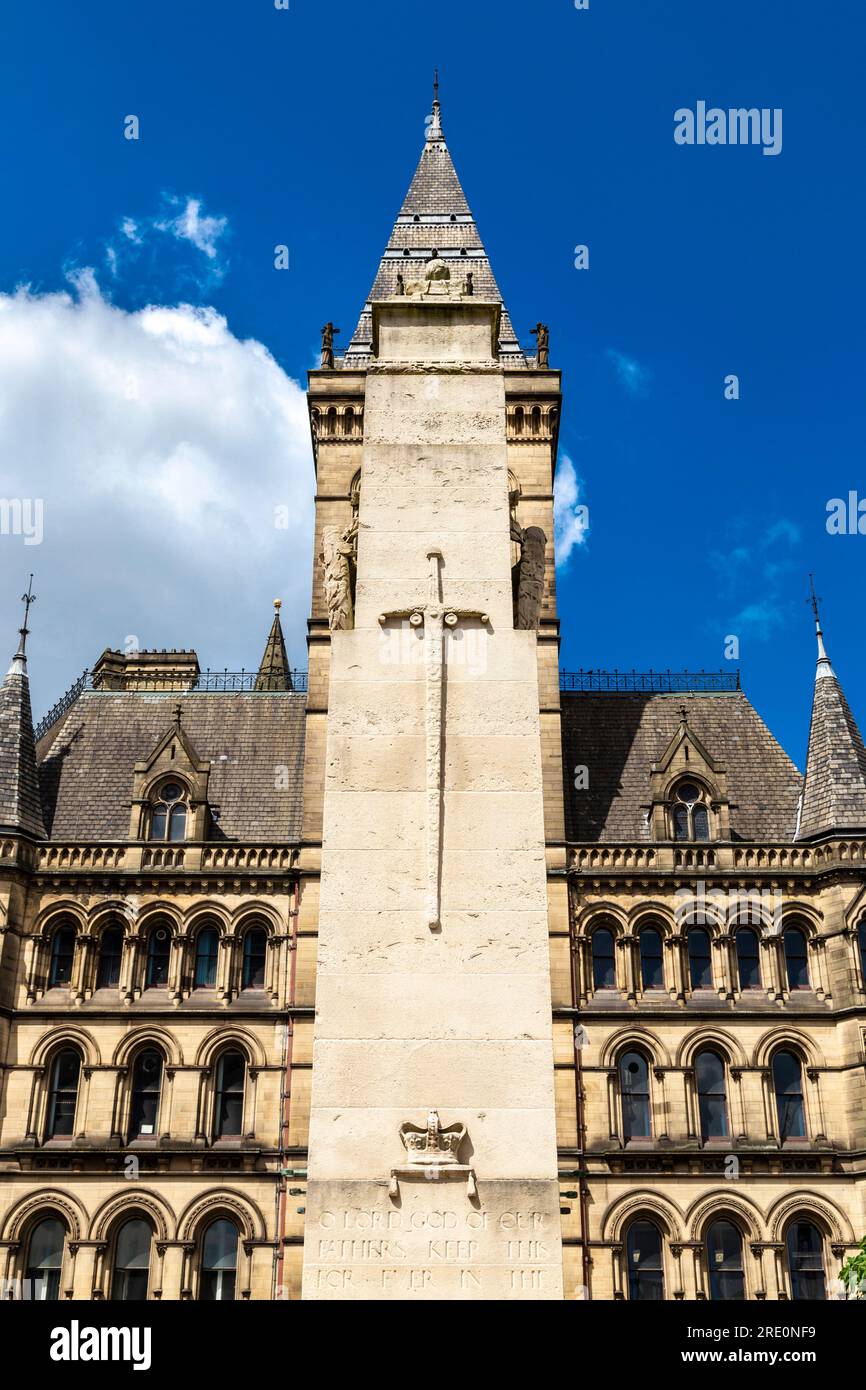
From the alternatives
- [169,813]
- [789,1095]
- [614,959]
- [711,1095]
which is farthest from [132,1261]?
[789,1095]

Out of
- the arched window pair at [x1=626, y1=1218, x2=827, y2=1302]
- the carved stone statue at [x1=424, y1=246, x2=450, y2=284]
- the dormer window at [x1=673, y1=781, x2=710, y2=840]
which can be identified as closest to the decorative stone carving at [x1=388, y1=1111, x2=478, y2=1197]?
the carved stone statue at [x1=424, y1=246, x2=450, y2=284]

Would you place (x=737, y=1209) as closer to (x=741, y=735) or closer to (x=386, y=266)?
(x=741, y=735)

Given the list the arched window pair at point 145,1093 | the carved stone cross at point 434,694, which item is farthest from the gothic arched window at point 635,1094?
the carved stone cross at point 434,694

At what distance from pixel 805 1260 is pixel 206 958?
15.6 meters

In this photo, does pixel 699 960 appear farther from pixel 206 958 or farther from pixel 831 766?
pixel 206 958

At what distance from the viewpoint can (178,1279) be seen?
102 feet

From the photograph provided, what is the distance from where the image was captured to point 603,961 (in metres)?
34.7

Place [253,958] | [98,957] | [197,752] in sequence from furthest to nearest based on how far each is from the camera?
1. [197,752]
2. [253,958]
3. [98,957]

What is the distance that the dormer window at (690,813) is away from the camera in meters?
36.4

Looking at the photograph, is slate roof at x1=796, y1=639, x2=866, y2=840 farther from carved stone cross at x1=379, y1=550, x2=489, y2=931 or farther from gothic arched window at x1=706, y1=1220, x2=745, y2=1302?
carved stone cross at x1=379, y1=550, x2=489, y2=931

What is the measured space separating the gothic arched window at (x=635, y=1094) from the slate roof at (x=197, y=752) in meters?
9.99

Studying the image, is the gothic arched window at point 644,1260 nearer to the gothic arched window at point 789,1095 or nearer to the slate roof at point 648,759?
the gothic arched window at point 789,1095

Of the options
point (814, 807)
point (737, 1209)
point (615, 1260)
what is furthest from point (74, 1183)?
point (814, 807)
